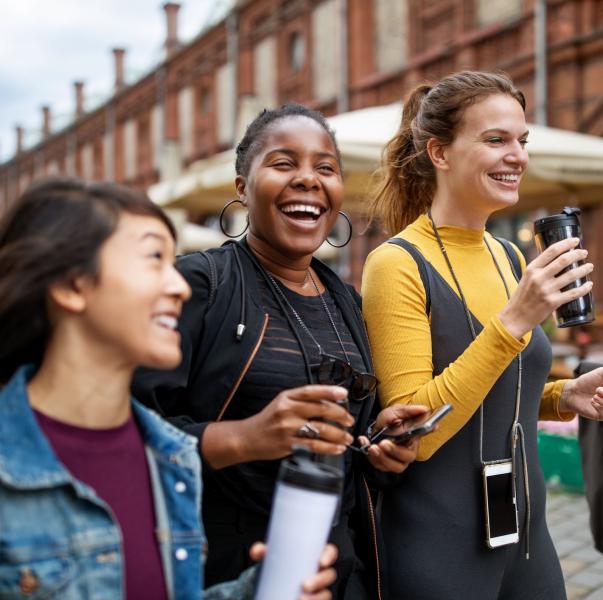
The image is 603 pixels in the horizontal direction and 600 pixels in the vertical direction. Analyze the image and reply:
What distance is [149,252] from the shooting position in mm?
1262

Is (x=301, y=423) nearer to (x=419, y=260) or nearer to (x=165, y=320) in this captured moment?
(x=165, y=320)

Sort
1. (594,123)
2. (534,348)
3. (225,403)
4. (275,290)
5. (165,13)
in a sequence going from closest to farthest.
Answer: (225,403) → (275,290) → (534,348) → (594,123) → (165,13)

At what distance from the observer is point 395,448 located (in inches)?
67.3

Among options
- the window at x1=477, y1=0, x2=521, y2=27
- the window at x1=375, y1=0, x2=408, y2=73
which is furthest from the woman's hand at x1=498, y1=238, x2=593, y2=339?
the window at x1=375, y1=0, x2=408, y2=73

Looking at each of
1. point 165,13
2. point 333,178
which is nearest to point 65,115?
point 165,13

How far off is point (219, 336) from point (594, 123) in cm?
1227

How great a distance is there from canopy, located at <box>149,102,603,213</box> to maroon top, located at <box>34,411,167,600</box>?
4.06m

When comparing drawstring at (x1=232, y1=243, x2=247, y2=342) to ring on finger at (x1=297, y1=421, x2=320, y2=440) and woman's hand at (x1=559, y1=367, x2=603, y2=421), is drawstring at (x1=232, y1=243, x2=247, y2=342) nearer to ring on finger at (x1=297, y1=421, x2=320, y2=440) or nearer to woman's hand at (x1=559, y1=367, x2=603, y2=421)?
ring on finger at (x1=297, y1=421, x2=320, y2=440)

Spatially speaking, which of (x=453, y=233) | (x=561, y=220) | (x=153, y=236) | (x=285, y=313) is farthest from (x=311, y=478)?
(x=453, y=233)

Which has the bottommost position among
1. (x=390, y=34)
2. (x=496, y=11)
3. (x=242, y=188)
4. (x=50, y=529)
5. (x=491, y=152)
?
(x=50, y=529)

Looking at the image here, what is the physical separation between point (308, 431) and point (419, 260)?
81 cm

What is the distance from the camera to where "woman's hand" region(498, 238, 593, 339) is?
1.77m

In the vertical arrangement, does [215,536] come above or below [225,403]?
below

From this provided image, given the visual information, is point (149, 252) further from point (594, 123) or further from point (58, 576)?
point (594, 123)
